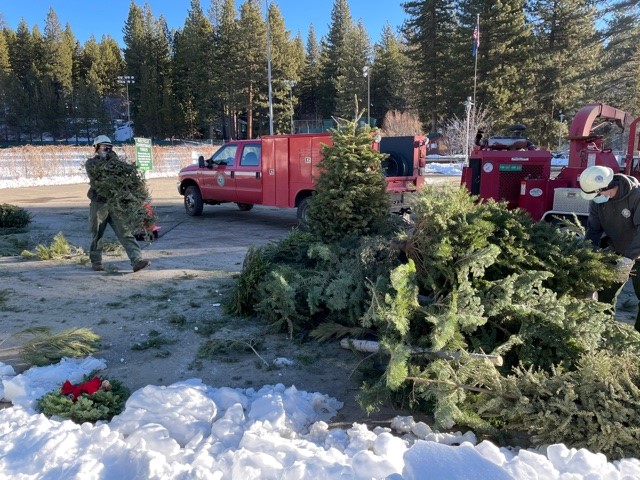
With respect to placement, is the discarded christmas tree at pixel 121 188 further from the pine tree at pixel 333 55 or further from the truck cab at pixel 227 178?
the pine tree at pixel 333 55

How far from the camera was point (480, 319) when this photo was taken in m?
3.70

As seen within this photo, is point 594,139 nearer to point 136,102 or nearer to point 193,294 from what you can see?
point 193,294

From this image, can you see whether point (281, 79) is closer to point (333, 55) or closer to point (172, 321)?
point (333, 55)

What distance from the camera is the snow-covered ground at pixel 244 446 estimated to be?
8.54 ft

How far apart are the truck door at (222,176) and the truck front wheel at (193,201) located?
0.55m

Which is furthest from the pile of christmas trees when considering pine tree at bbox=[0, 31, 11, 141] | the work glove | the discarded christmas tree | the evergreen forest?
pine tree at bbox=[0, 31, 11, 141]

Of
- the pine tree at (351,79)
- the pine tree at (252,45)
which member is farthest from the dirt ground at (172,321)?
the pine tree at (351,79)

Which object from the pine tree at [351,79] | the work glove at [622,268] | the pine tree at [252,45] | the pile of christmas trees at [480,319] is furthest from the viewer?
the pine tree at [351,79]

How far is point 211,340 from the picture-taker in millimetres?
4852

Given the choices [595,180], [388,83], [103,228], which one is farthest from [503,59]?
[103,228]

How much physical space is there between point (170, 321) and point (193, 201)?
9.00 m

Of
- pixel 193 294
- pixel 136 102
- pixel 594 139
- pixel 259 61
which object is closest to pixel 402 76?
pixel 259 61

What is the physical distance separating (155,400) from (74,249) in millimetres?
6354

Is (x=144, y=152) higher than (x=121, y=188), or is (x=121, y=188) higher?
(x=144, y=152)
